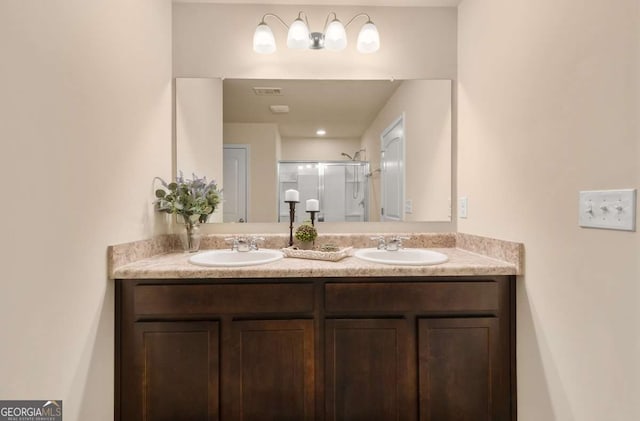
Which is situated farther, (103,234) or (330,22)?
(330,22)

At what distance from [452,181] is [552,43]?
0.95 m

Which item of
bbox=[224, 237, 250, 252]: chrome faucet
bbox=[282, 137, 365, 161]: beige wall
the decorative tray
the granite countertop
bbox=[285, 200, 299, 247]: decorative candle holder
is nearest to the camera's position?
the granite countertop

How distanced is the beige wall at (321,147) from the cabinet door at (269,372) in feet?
3.47

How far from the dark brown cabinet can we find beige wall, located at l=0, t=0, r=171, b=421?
0.18 m

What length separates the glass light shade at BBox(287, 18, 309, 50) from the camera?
191 centimetres

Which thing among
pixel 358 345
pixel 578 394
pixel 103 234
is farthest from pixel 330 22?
pixel 578 394

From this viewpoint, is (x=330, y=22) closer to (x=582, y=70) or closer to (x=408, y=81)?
(x=408, y=81)

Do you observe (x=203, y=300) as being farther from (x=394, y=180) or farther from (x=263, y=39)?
(x=263, y=39)

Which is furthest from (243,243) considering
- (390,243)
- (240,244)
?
(390,243)

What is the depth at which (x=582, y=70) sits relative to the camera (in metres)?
1.06

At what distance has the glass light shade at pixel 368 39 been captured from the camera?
192 centimetres

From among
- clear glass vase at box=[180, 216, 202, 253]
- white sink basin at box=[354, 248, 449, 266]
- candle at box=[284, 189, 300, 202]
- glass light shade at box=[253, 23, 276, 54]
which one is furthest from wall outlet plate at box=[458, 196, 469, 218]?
clear glass vase at box=[180, 216, 202, 253]

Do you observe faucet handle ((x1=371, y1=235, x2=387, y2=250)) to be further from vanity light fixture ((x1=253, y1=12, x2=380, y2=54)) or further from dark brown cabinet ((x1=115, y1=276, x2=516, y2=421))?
vanity light fixture ((x1=253, y1=12, x2=380, y2=54))

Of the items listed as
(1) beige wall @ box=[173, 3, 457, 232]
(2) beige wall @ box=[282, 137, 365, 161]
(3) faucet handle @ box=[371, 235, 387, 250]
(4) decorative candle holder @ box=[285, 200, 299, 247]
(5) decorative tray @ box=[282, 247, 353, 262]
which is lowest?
(5) decorative tray @ box=[282, 247, 353, 262]
